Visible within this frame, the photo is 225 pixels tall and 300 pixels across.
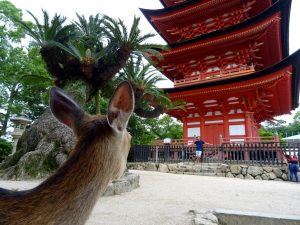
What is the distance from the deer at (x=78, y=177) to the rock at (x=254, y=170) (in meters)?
10.6

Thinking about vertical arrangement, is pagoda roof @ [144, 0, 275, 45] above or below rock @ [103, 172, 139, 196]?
above

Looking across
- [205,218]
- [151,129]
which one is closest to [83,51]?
[205,218]

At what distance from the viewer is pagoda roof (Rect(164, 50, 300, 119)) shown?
10.6m

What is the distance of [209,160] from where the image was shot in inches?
471

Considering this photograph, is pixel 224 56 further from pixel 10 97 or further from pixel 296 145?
pixel 10 97

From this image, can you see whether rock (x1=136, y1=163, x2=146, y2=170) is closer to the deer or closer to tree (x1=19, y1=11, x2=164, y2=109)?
tree (x1=19, y1=11, x2=164, y2=109)

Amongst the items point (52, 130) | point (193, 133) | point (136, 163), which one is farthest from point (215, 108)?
point (52, 130)

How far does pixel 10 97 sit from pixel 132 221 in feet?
55.5

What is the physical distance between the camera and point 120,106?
1160 mm

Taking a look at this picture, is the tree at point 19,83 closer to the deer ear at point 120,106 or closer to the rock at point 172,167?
the rock at point 172,167

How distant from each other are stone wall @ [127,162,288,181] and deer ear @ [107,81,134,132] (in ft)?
34.2

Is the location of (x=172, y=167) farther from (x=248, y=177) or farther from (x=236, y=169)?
(x=248, y=177)

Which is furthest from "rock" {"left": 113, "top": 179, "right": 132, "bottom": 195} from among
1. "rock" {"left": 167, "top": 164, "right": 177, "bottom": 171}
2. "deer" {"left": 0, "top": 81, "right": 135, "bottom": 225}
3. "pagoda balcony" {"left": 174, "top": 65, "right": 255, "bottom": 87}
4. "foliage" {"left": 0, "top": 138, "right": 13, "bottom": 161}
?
"foliage" {"left": 0, "top": 138, "right": 13, "bottom": 161}

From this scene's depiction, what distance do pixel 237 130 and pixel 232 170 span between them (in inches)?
123
